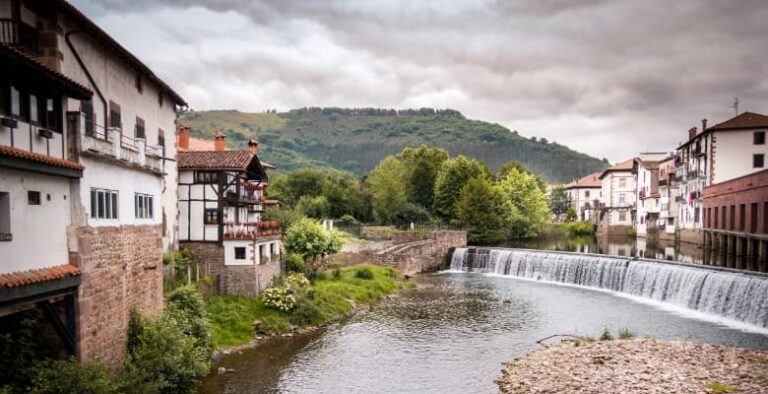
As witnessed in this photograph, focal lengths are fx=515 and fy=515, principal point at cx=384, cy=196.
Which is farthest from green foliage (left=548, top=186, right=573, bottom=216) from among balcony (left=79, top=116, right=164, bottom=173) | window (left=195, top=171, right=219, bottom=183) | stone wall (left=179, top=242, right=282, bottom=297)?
balcony (left=79, top=116, right=164, bottom=173)

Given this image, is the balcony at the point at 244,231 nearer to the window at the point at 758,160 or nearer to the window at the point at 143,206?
the window at the point at 143,206

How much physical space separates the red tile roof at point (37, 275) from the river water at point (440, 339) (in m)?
7.56

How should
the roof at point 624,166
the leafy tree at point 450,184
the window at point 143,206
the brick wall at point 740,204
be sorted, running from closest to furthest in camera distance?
1. the window at point 143,206
2. the brick wall at point 740,204
3. the leafy tree at point 450,184
4. the roof at point 624,166

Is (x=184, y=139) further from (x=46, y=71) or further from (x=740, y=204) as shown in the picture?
(x=740, y=204)

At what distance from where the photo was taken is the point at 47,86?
12.5 m

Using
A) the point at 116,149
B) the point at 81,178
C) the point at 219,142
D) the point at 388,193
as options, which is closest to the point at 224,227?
the point at 219,142

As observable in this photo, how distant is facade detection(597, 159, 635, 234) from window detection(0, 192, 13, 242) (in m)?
84.0

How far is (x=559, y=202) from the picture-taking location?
109m

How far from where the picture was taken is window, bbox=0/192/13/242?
1077 cm

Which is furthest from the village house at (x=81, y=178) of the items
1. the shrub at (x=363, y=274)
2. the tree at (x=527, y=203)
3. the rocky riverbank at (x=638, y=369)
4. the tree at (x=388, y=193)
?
the tree at (x=527, y=203)

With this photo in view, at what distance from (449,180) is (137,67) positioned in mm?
54700

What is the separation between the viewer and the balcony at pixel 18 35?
13.5 metres

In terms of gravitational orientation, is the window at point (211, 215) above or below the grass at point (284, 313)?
above

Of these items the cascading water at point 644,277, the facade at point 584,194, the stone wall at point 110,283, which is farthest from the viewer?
the facade at point 584,194
